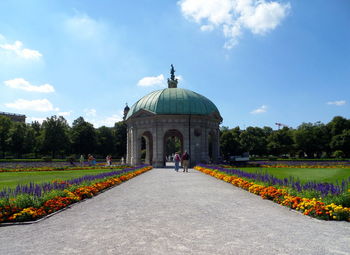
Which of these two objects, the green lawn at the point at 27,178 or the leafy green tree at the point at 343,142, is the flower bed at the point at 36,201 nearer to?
the green lawn at the point at 27,178

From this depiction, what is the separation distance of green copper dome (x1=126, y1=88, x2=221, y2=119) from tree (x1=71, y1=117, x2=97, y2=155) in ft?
117

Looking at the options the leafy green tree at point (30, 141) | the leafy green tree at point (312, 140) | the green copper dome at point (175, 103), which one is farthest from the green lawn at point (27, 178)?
the leafy green tree at point (312, 140)

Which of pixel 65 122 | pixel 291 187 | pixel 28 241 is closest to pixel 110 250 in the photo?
pixel 28 241

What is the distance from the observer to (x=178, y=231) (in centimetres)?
801

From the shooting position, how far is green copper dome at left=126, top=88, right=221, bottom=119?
158 ft

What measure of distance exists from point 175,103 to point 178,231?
4136 cm

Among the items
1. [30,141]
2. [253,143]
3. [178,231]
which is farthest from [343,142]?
[30,141]

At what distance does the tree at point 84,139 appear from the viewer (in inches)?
3253

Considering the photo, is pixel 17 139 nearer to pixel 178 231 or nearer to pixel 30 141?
pixel 30 141

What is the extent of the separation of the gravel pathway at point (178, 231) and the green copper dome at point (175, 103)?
120 feet

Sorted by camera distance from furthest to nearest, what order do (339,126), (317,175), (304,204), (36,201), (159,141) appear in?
(339,126)
(159,141)
(317,175)
(36,201)
(304,204)

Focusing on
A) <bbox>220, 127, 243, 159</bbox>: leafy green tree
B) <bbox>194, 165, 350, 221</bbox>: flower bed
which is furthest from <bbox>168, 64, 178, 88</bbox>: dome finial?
<bbox>194, 165, 350, 221</bbox>: flower bed

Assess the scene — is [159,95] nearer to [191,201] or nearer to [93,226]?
[191,201]

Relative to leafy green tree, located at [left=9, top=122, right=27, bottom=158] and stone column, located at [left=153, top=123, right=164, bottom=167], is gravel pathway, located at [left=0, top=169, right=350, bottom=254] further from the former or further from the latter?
leafy green tree, located at [left=9, top=122, right=27, bottom=158]
